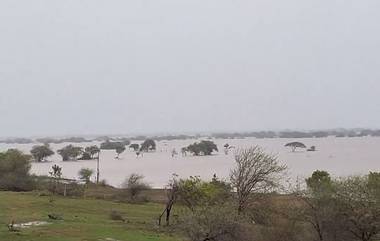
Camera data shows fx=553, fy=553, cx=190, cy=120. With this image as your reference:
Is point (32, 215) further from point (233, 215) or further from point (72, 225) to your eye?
point (233, 215)

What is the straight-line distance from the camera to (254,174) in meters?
43.2

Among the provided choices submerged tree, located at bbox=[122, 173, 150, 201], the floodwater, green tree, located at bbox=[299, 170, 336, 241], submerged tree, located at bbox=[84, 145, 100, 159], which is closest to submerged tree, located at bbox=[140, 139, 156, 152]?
the floodwater

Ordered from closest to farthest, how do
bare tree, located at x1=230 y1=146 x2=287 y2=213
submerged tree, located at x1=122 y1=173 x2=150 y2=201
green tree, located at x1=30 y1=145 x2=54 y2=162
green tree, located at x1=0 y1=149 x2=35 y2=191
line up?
bare tree, located at x1=230 y1=146 x2=287 y2=213
submerged tree, located at x1=122 y1=173 x2=150 y2=201
green tree, located at x1=0 y1=149 x2=35 y2=191
green tree, located at x1=30 y1=145 x2=54 y2=162

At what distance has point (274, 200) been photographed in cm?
4147

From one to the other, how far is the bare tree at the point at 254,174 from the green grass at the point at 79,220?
23.8ft

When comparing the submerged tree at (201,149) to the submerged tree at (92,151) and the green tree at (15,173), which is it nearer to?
the submerged tree at (92,151)

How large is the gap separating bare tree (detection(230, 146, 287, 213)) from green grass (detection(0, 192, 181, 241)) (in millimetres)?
7256

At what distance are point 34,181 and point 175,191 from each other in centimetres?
2959

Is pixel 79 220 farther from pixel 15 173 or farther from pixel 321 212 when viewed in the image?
pixel 15 173

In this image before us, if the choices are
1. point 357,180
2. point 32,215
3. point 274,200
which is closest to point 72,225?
point 32,215

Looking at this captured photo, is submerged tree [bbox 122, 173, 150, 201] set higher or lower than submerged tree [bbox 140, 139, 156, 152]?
lower

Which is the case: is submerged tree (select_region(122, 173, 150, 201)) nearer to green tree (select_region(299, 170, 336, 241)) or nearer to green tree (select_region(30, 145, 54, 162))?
green tree (select_region(299, 170, 336, 241))

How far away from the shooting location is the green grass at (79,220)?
→ 30.0 metres

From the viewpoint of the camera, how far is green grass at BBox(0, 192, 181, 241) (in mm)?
30000
